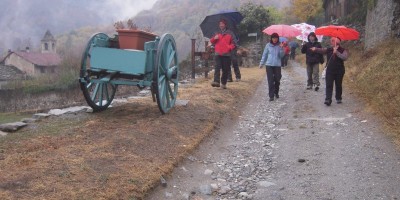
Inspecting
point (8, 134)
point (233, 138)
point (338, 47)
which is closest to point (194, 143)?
point (233, 138)

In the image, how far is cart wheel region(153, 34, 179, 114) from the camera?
720cm

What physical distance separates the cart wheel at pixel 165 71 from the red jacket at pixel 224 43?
10.6ft

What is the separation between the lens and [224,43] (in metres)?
11.6

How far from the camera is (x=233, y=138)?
764 cm

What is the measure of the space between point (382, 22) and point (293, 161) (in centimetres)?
1248

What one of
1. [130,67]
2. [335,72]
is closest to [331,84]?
[335,72]

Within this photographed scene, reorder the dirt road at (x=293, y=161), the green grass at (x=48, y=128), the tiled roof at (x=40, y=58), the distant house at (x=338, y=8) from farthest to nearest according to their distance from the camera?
the tiled roof at (x=40, y=58) < the distant house at (x=338, y=8) < the green grass at (x=48, y=128) < the dirt road at (x=293, y=161)

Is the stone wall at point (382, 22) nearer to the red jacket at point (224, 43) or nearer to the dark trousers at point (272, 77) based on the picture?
the dark trousers at point (272, 77)

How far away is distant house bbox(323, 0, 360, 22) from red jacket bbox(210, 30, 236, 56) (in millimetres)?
20230

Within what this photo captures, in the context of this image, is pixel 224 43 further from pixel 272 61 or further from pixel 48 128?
pixel 48 128

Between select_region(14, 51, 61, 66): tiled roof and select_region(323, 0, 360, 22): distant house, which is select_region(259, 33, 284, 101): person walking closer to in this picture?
select_region(323, 0, 360, 22): distant house

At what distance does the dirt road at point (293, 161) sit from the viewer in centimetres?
505

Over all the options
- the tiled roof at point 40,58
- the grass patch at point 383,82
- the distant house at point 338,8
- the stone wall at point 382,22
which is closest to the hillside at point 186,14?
the tiled roof at point 40,58

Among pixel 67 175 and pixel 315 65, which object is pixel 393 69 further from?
Result: pixel 67 175
